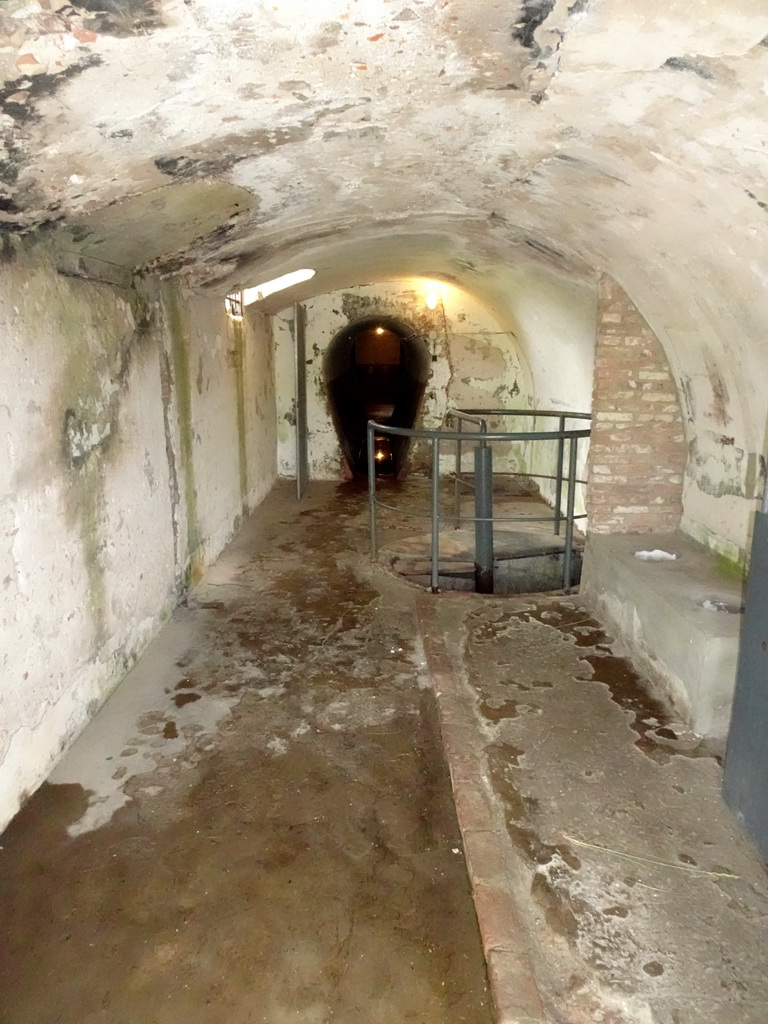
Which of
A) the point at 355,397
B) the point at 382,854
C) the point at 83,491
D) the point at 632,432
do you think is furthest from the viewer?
the point at 355,397

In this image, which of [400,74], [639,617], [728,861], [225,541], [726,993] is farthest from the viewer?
[225,541]

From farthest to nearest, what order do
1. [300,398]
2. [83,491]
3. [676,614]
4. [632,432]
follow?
[300,398]
[632,432]
[676,614]
[83,491]

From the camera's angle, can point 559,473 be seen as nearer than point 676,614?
No

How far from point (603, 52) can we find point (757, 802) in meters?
2.49

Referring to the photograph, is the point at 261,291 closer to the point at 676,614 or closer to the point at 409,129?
the point at 409,129

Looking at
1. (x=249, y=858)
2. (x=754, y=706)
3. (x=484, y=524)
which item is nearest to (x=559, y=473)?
(x=484, y=524)

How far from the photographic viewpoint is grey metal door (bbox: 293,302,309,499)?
314 inches

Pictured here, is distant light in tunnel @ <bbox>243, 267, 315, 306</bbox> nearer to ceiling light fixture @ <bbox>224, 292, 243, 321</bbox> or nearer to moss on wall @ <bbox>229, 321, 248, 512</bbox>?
ceiling light fixture @ <bbox>224, 292, 243, 321</bbox>

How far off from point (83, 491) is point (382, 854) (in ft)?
6.82

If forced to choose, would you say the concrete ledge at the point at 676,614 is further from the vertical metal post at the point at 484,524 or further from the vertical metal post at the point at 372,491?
the vertical metal post at the point at 372,491

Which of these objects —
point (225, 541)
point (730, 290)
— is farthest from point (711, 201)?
point (225, 541)

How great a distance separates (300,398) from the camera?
26.9 feet

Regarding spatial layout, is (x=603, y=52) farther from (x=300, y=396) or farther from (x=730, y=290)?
(x=300, y=396)

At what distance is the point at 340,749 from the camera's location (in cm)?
306
